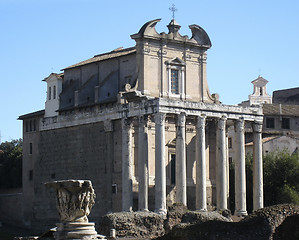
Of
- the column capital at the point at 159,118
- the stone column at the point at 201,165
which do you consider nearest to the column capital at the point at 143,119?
the column capital at the point at 159,118

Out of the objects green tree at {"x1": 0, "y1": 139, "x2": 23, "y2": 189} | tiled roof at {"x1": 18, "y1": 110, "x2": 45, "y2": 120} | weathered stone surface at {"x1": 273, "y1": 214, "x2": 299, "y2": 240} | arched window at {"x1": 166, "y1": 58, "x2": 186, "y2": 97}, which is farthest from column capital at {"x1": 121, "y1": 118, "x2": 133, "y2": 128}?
weathered stone surface at {"x1": 273, "y1": 214, "x2": 299, "y2": 240}

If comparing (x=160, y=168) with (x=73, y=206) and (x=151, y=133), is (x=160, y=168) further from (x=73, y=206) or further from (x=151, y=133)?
(x=73, y=206)

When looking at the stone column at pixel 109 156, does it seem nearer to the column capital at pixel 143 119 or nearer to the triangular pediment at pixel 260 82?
the column capital at pixel 143 119

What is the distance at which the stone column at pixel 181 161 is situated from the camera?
58.6m

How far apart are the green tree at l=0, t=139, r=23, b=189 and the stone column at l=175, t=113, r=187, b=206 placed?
2479cm

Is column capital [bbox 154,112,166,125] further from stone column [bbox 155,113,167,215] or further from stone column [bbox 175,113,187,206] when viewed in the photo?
stone column [bbox 175,113,187,206]

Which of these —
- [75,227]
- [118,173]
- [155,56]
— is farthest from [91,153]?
[75,227]

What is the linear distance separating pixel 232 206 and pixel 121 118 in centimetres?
1270

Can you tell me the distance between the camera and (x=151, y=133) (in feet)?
207

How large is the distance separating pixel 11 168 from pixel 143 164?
Answer: 85.7 ft

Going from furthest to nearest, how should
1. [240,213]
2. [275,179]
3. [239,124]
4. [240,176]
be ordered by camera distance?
[275,179] → [239,124] → [240,176] → [240,213]

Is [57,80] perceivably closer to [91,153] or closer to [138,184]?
[91,153]

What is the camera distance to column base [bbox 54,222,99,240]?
30.4 m

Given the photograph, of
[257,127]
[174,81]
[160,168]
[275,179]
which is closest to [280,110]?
[275,179]
